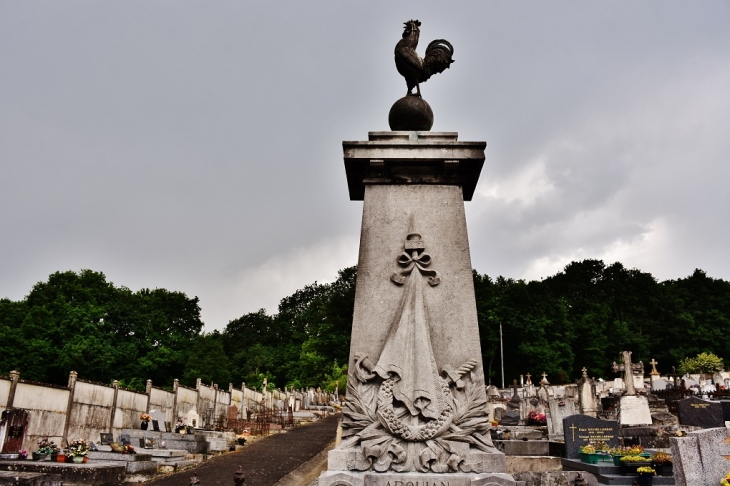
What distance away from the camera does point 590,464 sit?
33.9ft

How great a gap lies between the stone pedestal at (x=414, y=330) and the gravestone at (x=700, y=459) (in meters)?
4.07

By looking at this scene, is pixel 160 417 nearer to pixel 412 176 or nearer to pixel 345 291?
pixel 412 176

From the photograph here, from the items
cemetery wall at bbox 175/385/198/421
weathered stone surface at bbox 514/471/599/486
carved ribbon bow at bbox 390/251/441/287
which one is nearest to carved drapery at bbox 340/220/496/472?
carved ribbon bow at bbox 390/251/441/287

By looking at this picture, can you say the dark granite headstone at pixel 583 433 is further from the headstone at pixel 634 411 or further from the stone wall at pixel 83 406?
the stone wall at pixel 83 406

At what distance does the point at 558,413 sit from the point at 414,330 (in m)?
13.5

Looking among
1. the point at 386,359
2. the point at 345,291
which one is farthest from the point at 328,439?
the point at 345,291

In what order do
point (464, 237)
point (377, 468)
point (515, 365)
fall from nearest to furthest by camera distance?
1. point (377, 468)
2. point (464, 237)
3. point (515, 365)

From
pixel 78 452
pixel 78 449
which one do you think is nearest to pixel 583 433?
pixel 78 452

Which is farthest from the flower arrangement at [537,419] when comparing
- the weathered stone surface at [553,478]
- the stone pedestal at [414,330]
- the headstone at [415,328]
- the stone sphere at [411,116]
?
the stone sphere at [411,116]

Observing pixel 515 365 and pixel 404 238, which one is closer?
pixel 404 238

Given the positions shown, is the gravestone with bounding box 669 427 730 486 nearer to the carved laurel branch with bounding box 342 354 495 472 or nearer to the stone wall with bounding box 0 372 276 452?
the carved laurel branch with bounding box 342 354 495 472

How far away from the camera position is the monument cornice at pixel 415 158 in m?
5.61

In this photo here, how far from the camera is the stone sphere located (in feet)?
19.8

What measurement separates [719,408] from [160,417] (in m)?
21.1
